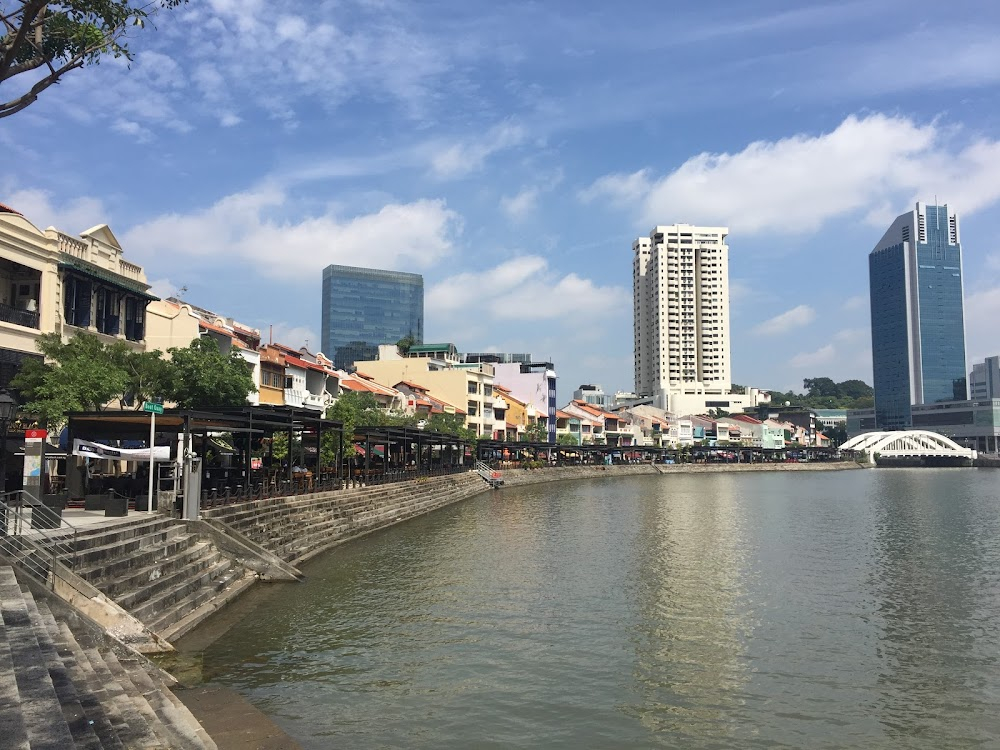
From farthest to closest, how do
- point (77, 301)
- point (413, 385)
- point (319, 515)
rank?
point (413, 385) < point (77, 301) < point (319, 515)

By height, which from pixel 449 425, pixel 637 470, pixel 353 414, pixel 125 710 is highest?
A: pixel 353 414

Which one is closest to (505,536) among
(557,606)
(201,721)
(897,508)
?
(557,606)

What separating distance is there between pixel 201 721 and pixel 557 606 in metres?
12.0

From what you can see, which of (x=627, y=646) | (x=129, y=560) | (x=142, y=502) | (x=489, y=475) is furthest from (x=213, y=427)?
(x=489, y=475)

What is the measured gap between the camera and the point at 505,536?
4034 cm

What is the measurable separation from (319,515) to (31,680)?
25.6 m

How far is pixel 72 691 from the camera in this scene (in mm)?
11203

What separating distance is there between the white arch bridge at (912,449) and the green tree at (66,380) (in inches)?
6533

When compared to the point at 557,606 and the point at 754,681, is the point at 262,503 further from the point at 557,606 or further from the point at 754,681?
the point at 754,681

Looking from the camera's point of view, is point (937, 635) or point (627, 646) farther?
point (937, 635)

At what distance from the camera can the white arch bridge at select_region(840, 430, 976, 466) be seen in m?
168

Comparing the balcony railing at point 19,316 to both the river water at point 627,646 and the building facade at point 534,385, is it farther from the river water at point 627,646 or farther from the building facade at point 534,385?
the building facade at point 534,385

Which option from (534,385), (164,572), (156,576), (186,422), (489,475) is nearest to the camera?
(156,576)

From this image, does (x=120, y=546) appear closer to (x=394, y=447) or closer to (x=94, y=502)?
(x=94, y=502)
